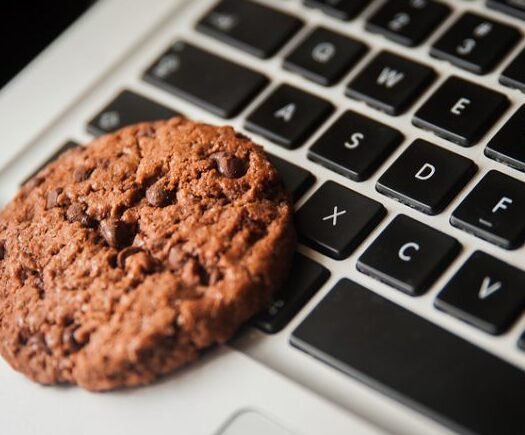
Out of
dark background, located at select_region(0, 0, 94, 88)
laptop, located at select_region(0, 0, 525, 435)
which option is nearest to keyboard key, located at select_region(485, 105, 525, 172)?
laptop, located at select_region(0, 0, 525, 435)

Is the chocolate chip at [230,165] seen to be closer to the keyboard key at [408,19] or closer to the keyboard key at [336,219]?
the keyboard key at [336,219]

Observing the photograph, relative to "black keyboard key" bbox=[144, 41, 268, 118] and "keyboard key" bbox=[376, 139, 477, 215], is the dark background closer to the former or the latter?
"black keyboard key" bbox=[144, 41, 268, 118]

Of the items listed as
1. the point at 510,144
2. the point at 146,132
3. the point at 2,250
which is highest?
the point at 510,144

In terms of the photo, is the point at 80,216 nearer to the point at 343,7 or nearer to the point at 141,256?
the point at 141,256

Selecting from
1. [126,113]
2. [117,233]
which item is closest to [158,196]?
[117,233]

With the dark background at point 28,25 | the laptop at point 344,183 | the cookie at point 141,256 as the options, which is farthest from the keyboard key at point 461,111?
the dark background at point 28,25

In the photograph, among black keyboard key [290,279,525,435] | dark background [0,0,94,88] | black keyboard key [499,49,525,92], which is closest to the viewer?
black keyboard key [290,279,525,435]
